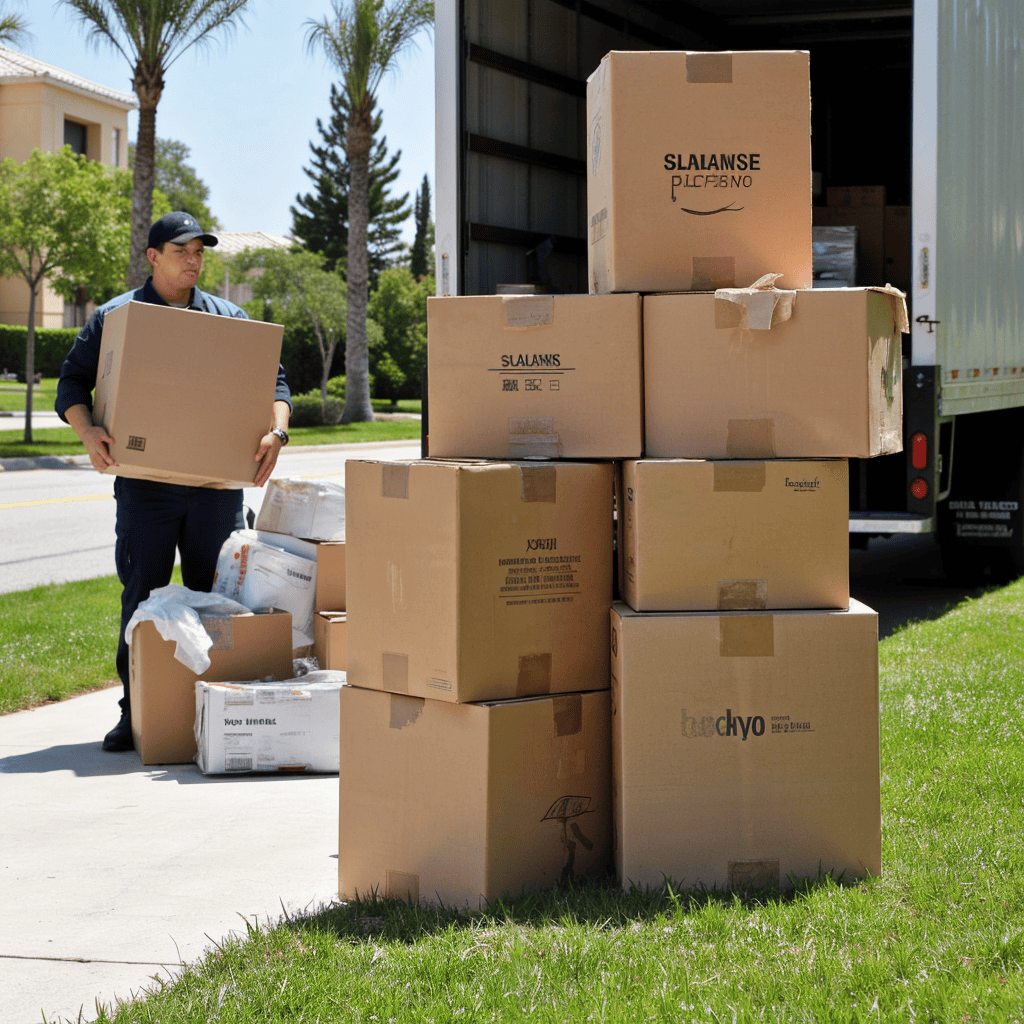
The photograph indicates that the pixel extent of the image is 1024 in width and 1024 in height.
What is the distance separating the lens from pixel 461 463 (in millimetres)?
3201

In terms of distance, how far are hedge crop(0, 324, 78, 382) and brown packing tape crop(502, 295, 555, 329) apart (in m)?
35.8

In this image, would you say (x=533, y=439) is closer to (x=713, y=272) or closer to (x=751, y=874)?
(x=713, y=272)

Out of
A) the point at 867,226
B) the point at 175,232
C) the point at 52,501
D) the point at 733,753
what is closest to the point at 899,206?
the point at 867,226

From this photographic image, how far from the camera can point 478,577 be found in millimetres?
3105

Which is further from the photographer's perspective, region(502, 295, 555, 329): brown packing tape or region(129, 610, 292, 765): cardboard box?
region(129, 610, 292, 765): cardboard box

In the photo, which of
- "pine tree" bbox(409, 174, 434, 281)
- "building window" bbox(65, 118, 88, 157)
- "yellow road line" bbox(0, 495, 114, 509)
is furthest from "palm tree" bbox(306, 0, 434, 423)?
"pine tree" bbox(409, 174, 434, 281)

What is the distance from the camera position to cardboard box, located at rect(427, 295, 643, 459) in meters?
3.38

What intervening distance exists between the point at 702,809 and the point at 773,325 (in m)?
1.27

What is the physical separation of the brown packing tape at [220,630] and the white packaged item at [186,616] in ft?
0.05

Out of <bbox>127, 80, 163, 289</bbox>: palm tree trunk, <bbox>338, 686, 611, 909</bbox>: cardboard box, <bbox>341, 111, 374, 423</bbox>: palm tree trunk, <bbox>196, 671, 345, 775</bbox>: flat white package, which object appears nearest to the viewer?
<bbox>338, 686, 611, 909</bbox>: cardboard box

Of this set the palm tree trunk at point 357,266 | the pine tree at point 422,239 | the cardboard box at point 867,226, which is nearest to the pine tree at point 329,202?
the pine tree at point 422,239

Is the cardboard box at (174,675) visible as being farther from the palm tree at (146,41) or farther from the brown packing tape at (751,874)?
the palm tree at (146,41)

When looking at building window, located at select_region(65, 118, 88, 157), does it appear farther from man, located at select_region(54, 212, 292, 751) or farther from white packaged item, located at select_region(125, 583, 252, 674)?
Answer: white packaged item, located at select_region(125, 583, 252, 674)

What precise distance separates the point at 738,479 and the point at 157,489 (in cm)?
257
